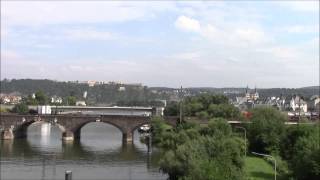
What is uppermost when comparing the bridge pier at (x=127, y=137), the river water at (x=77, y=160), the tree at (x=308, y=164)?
the tree at (x=308, y=164)

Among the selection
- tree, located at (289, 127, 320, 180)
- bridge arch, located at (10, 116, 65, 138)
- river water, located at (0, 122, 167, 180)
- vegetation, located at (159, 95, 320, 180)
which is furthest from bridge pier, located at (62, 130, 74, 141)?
tree, located at (289, 127, 320, 180)

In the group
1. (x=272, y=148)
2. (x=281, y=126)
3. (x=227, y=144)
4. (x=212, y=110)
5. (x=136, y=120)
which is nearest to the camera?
(x=227, y=144)

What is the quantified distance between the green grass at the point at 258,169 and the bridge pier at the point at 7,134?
41.7 m

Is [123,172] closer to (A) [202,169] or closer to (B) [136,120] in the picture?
(A) [202,169]

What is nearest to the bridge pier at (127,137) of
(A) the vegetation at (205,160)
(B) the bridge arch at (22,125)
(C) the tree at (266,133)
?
(B) the bridge arch at (22,125)

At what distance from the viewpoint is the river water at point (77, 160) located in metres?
50.0

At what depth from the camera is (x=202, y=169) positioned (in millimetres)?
33562

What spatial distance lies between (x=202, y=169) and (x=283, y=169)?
14413 millimetres

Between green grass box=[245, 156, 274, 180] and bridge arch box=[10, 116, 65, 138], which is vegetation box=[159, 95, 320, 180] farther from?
bridge arch box=[10, 116, 65, 138]

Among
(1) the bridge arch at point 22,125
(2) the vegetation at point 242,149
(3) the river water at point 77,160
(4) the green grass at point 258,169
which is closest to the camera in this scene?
(2) the vegetation at point 242,149

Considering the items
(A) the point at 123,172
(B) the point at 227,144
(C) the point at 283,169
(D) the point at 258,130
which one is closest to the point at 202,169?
(B) the point at 227,144

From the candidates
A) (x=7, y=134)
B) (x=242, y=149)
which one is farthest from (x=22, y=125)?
(x=242, y=149)

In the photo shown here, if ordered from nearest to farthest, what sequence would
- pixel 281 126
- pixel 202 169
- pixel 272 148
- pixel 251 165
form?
pixel 202 169
pixel 251 165
pixel 272 148
pixel 281 126

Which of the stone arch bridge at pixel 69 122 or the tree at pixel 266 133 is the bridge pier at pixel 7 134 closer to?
the stone arch bridge at pixel 69 122
